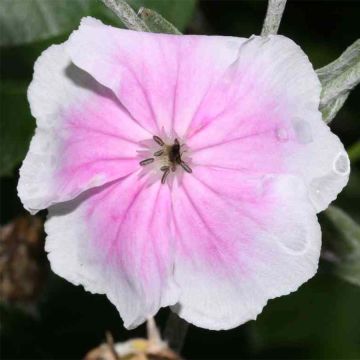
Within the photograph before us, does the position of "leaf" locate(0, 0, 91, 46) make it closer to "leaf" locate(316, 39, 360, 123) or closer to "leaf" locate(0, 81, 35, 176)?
"leaf" locate(0, 81, 35, 176)

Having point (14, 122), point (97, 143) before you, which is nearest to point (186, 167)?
point (97, 143)

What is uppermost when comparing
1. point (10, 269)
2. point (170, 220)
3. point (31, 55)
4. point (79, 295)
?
point (170, 220)

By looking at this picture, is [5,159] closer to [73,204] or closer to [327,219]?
[73,204]

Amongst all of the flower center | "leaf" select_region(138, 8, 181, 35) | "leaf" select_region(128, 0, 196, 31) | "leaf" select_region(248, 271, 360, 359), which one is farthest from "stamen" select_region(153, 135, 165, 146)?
"leaf" select_region(248, 271, 360, 359)

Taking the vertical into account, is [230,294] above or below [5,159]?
above

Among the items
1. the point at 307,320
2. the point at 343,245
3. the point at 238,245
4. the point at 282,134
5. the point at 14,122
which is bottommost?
the point at 307,320

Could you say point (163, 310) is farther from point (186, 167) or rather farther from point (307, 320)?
point (186, 167)

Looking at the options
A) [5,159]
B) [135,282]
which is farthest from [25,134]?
[135,282]
